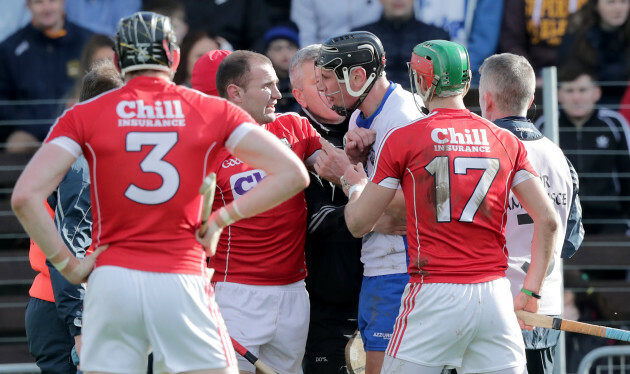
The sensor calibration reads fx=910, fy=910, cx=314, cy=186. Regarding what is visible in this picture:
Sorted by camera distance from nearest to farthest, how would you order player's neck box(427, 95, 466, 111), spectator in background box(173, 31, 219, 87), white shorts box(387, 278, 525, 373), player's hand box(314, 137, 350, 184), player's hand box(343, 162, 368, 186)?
white shorts box(387, 278, 525, 373) < player's neck box(427, 95, 466, 111) < player's hand box(343, 162, 368, 186) < player's hand box(314, 137, 350, 184) < spectator in background box(173, 31, 219, 87)

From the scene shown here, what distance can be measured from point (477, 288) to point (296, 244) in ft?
4.07

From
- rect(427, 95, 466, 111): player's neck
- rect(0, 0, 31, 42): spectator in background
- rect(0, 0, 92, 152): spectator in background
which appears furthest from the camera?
rect(0, 0, 31, 42): spectator in background

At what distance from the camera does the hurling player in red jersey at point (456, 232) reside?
421cm

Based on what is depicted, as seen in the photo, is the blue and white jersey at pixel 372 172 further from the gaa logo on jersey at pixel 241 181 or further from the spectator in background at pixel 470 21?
the spectator in background at pixel 470 21

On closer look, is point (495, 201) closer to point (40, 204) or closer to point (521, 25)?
point (40, 204)

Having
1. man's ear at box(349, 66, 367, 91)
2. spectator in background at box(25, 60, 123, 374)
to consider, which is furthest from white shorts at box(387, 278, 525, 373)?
spectator in background at box(25, 60, 123, 374)

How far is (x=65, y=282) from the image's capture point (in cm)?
497

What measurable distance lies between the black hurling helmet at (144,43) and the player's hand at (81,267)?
800 mm

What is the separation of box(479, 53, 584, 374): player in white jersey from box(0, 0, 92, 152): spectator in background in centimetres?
511

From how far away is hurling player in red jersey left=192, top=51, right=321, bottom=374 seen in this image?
4.92 metres

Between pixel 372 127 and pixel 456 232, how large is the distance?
1049mm

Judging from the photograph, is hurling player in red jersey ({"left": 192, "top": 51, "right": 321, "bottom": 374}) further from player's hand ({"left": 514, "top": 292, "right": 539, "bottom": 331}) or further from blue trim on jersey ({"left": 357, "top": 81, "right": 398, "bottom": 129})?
player's hand ({"left": 514, "top": 292, "right": 539, "bottom": 331})

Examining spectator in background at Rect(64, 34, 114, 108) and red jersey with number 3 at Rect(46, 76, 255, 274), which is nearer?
red jersey with number 3 at Rect(46, 76, 255, 274)

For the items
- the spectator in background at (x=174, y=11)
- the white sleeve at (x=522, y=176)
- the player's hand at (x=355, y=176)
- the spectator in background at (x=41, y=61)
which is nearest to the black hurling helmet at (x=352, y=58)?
the player's hand at (x=355, y=176)
